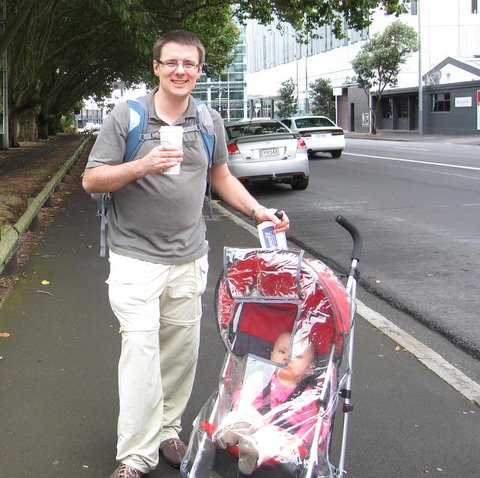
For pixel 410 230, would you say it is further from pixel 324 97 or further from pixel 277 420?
pixel 324 97

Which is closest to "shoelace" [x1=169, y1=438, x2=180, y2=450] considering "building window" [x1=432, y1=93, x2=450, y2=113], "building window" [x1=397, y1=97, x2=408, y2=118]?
"building window" [x1=432, y1=93, x2=450, y2=113]

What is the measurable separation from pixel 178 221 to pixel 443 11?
5559 centimetres

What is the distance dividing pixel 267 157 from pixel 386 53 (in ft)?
110

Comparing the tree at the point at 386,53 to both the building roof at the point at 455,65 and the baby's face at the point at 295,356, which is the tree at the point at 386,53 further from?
the baby's face at the point at 295,356

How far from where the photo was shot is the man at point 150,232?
2867mm

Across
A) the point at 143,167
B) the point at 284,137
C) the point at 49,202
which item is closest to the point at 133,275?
the point at 143,167

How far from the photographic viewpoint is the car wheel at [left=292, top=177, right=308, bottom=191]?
14758 mm

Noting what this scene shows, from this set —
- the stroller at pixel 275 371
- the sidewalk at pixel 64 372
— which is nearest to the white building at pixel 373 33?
the sidewalk at pixel 64 372

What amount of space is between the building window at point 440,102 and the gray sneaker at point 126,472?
46.0 metres

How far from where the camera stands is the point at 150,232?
9.68ft

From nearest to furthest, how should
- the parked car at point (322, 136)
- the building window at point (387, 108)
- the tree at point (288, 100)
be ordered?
the parked car at point (322, 136) → the building window at point (387, 108) → the tree at point (288, 100)

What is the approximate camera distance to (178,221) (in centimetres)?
298

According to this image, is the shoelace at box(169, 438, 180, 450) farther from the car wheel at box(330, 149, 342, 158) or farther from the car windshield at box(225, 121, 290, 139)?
the car wheel at box(330, 149, 342, 158)

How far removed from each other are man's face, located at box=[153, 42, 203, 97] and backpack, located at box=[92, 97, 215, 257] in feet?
0.49
